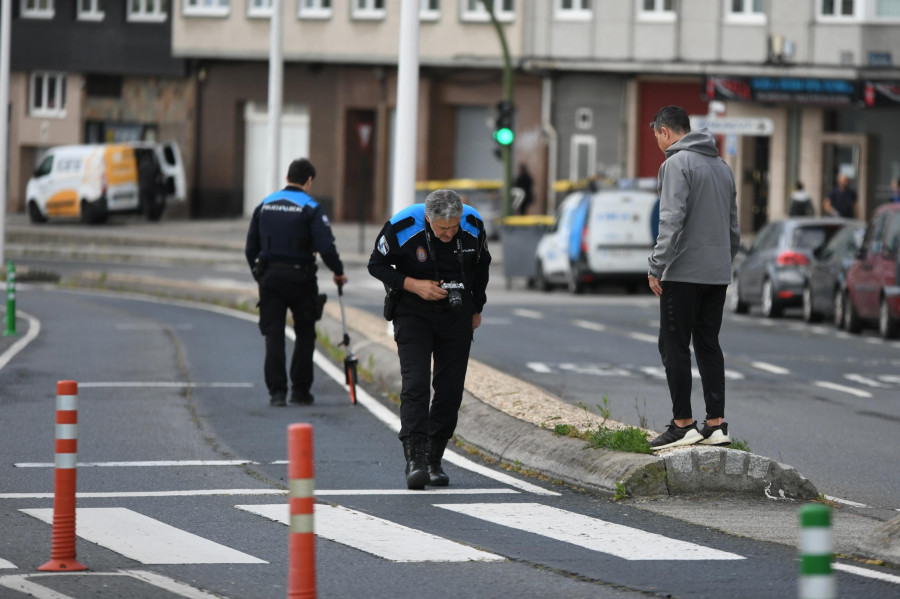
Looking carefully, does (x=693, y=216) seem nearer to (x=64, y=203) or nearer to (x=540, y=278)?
(x=540, y=278)

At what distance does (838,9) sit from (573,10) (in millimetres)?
7118

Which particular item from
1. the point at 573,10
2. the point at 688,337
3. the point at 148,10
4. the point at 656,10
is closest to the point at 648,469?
the point at 688,337

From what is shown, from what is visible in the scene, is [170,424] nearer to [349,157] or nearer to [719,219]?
[719,219]

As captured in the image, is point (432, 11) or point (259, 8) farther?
point (259, 8)

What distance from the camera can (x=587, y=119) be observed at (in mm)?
51000

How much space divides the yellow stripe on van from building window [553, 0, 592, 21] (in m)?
14.7

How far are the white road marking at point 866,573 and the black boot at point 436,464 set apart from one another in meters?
2.91

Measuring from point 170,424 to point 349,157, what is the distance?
42.0 metres

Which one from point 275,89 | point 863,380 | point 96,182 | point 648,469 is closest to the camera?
point 648,469

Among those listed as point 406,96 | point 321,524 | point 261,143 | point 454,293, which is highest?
point 406,96

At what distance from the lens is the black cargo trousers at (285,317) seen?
47.5 feet

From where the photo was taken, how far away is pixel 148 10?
58906mm

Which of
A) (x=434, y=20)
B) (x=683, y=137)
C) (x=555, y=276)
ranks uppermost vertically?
(x=434, y=20)

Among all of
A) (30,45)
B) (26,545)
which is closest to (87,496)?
(26,545)
